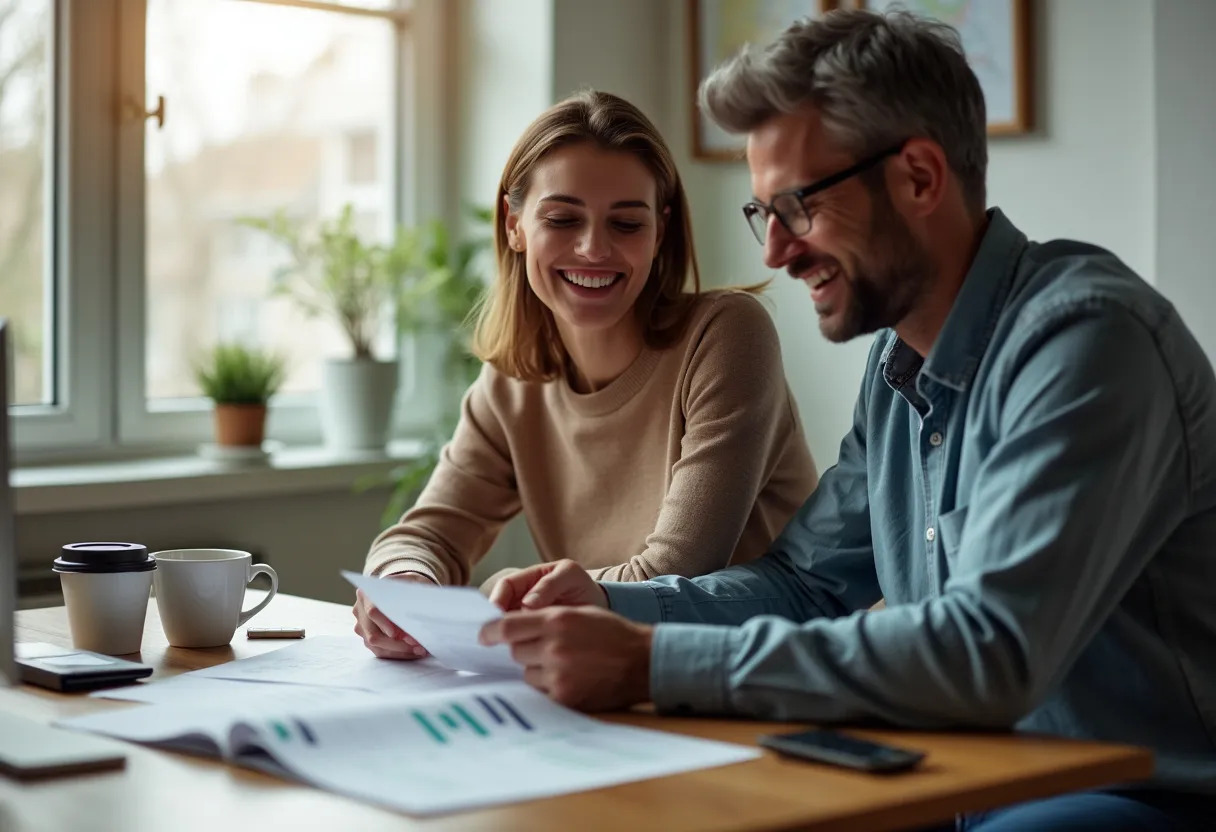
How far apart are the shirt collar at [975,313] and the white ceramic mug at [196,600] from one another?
0.77 metres

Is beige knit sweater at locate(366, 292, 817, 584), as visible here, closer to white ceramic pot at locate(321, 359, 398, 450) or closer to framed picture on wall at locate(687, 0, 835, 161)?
white ceramic pot at locate(321, 359, 398, 450)

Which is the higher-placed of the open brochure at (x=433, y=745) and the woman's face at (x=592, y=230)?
the woman's face at (x=592, y=230)

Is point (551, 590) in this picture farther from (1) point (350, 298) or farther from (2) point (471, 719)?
(1) point (350, 298)

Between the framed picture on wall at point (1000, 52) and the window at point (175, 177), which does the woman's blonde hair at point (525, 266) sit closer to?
the framed picture on wall at point (1000, 52)

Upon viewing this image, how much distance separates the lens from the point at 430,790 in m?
0.98

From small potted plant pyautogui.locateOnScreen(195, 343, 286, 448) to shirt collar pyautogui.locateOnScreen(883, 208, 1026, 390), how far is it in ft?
6.76

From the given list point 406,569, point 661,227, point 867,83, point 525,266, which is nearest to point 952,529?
point 867,83

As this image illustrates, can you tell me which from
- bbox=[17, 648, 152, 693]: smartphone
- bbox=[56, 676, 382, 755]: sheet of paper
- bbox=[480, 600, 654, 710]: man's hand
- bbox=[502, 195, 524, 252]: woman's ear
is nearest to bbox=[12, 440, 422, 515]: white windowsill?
bbox=[502, 195, 524, 252]: woman's ear

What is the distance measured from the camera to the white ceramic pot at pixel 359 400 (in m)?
3.38

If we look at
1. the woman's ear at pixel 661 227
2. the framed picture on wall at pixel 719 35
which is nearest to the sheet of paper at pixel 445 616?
the woman's ear at pixel 661 227

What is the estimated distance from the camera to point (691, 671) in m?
1.20

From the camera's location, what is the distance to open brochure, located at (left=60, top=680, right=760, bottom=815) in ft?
3.26

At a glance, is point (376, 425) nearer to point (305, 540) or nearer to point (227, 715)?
point (305, 540)

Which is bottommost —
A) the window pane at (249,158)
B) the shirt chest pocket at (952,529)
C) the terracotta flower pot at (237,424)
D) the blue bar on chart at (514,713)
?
the blue bar on chart at (514,713)
